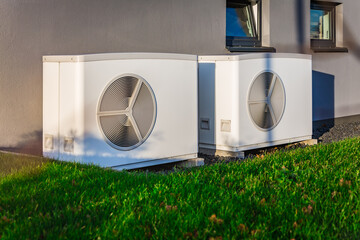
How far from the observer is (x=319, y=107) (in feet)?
30.2

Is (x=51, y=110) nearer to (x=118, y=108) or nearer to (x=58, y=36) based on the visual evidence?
(x=118, y=108)

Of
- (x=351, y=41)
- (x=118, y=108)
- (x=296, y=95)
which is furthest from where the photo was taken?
(x=351, y=41)

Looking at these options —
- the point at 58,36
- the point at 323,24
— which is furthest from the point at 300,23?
the point at 58,36

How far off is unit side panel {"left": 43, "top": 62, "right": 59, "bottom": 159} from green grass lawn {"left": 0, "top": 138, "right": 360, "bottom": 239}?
0.40 metres

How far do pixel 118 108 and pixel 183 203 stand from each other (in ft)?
5.57

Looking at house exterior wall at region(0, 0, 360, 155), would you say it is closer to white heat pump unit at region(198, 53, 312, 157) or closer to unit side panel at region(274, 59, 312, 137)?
white heat pump unit at region(198, 53, 312, 157)

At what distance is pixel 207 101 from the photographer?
245 inches

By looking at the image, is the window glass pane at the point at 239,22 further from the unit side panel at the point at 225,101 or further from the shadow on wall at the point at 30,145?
the shadow on wall at the point at 30,145

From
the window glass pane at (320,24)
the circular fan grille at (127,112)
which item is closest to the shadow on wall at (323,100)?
the window glass pane at (320,24)

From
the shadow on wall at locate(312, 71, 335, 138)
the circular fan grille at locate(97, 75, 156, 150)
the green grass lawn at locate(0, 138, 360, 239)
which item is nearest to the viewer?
the green grass lawn at locate(0, 138, 360, 239)

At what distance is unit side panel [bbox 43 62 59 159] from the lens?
4.84 meters

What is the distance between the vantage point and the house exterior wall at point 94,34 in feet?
17.3

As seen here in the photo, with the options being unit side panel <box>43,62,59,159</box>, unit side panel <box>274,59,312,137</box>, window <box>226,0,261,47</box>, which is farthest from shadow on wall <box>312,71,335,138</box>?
unit side panel <box>43,62,59,159</box>

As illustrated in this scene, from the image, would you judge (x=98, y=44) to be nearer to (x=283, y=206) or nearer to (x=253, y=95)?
(x=253, y=95)
